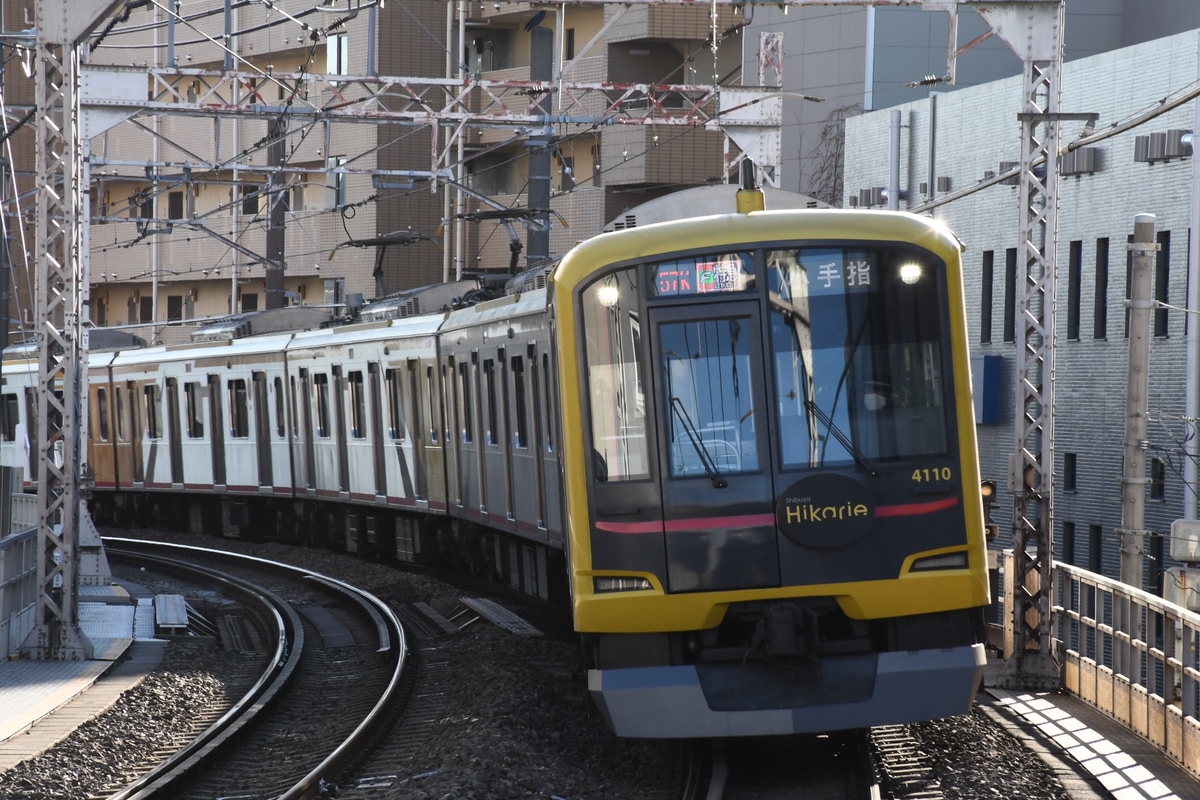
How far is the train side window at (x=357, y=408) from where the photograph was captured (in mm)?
21078

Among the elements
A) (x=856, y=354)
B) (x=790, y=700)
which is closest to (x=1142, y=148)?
(x=856, y=354)

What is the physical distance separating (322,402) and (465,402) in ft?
20.2

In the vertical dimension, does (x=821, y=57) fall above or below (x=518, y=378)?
above

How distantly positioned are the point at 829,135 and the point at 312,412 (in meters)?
12.1

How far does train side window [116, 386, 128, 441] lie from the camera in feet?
92.1

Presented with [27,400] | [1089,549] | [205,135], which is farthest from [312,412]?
[205,135]

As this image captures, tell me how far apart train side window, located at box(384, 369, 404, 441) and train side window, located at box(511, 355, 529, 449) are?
18.1 feet

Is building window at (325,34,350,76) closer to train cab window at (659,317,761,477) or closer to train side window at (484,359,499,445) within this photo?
train side window at (484,359,499,445)

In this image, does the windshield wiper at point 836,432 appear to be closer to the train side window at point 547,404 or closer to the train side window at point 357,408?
the train side window at point 547,404

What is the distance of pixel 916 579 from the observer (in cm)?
827

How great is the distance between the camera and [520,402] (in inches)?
550

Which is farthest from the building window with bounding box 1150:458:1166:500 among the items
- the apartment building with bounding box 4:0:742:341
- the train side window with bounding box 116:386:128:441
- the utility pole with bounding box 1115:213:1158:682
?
the train side window with bounding box 116:386:128:441

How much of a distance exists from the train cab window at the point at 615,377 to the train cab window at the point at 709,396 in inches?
6.1

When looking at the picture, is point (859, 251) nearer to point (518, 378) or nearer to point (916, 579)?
point (916, 579)
